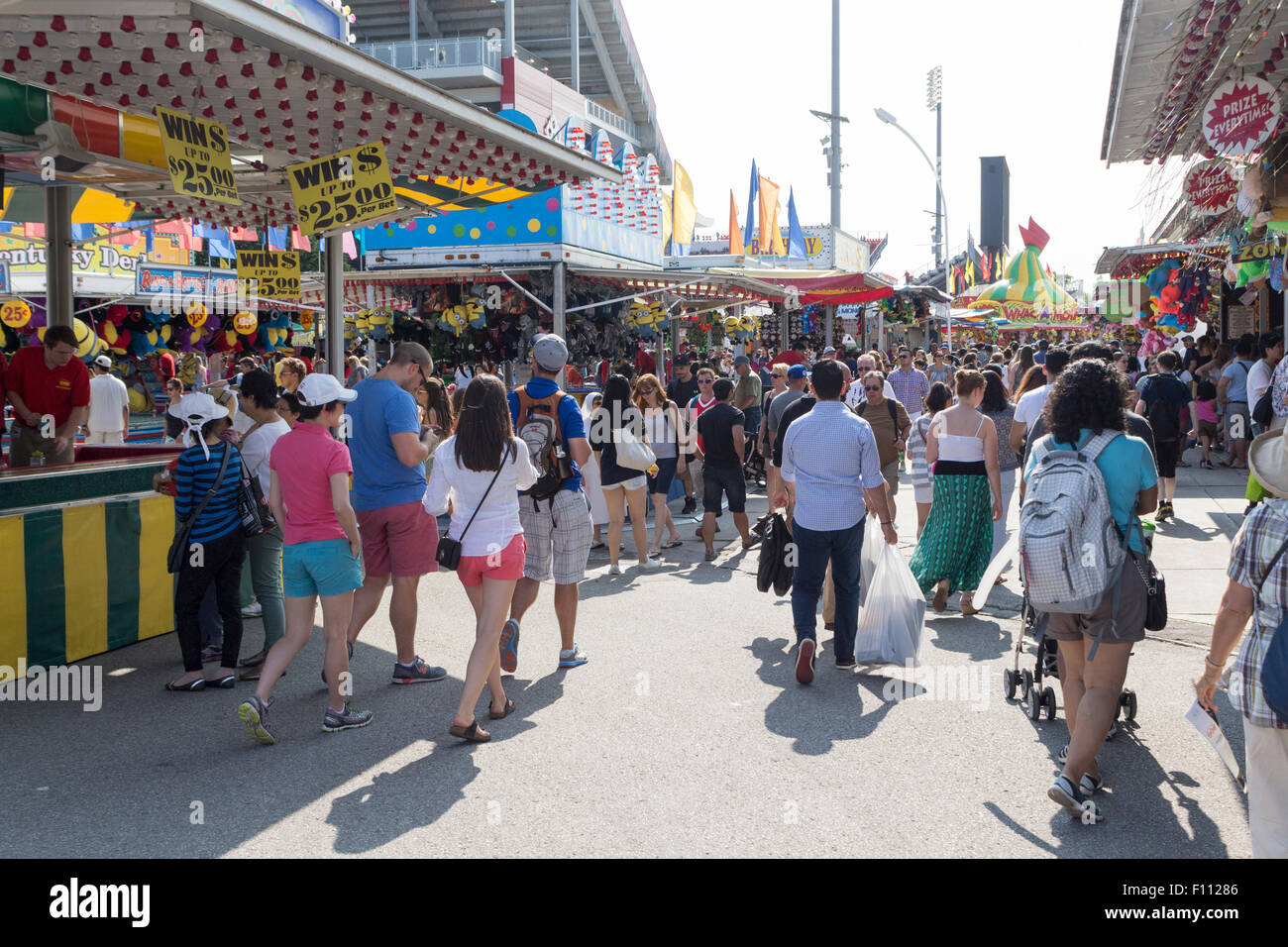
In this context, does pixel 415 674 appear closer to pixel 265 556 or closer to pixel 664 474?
pixel 265 556

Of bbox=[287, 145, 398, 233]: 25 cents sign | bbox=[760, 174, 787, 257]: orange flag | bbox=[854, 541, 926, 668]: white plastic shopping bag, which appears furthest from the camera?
bbox=[760, 174, 787, 257]: orange flag

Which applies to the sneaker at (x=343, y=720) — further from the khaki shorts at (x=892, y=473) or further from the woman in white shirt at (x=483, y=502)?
the khaki shorts at (x=892, y=473)

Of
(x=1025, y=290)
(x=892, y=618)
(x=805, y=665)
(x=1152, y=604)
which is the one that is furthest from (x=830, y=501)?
(x=1025, y=290)

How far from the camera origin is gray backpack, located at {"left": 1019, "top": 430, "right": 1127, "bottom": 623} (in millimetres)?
4027

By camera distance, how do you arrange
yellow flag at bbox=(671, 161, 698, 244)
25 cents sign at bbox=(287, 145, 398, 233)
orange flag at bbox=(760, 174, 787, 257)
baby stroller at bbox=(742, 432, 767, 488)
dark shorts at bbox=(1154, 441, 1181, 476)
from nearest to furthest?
25 cents sign at bbox=(287, 145, 398, 233), dark shorts at bbox=(1154, 441, 1181, 476), baby stroller at bbox=(742, 432, 767, 488), yellow flag at bbox=(671, 161, 698, 244), orange flag at bbox=(760, 174, 787, 257)

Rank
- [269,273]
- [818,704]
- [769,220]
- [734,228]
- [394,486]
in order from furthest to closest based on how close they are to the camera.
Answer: [769,220]
[734,228]
[269,273]
[394,486]
[818,704]

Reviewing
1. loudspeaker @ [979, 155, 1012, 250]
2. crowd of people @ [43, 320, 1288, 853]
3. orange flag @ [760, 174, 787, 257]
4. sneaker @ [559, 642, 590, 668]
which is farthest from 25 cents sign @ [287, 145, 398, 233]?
loudspeaker @ [979, 155, 1012, 250]

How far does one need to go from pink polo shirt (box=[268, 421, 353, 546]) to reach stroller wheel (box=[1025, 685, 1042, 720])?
3.46 metres

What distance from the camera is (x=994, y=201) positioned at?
106188 mm

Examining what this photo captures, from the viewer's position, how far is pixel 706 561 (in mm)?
9758

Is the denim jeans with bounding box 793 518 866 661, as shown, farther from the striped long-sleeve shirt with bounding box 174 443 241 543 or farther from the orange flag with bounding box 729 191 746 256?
the orange flag with bounding box 729 191 746 256

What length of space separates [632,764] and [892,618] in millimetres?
2105

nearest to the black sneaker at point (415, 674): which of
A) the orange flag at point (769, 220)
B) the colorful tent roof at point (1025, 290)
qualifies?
the orange flag at point (769, 220)

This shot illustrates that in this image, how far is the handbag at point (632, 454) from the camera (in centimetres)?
903
